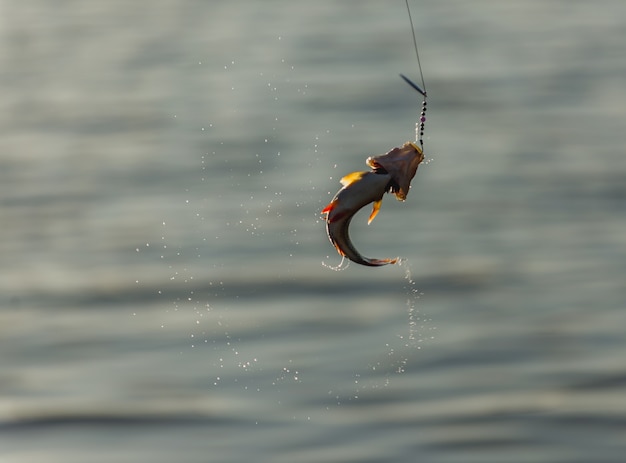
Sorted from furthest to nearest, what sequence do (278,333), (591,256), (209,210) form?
(209,210) → (591,256) → (278,333)

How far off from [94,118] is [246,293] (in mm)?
3394

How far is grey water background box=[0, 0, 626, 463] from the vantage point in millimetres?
8969

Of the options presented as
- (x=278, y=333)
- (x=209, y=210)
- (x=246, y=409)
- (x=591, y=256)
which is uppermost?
(x=209, y=210)

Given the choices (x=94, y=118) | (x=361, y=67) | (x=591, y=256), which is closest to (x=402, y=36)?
(x=361, y=67)

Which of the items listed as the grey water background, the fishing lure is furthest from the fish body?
the grey water background

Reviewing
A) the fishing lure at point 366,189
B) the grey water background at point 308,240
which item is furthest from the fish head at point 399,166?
the grey water background at point 308,240

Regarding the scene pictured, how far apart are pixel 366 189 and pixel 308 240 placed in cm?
371

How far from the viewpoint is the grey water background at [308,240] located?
8969mm

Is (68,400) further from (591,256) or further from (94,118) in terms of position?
(94,118)

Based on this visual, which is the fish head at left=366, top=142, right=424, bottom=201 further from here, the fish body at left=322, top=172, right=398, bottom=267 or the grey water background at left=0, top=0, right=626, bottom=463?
the grey water background at left=0, top=0, right=626, bottom=463

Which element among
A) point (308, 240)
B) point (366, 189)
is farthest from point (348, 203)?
point (308, 240)

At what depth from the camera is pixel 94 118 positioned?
43.2 ft

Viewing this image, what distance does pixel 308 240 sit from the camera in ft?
36.0

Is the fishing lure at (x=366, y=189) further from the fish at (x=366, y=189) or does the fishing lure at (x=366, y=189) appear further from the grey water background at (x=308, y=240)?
the grey water background at (x=308, y=240)
